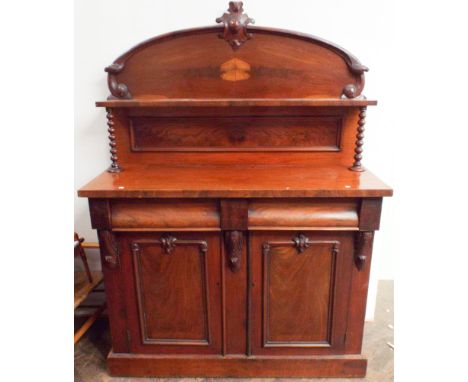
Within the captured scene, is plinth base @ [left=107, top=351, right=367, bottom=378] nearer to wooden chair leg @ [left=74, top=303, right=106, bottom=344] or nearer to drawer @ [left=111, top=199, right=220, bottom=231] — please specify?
wooden chair leg @ [left=74, top=303, right=106, bottom=344]

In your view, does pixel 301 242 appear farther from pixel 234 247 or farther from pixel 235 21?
pixel 235 21

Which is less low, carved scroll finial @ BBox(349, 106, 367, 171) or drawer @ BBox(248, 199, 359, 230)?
carved scroll finial @ BBox(349, 106, 367, 171)

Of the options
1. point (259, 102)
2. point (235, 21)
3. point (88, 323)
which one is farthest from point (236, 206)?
point (88, 323)

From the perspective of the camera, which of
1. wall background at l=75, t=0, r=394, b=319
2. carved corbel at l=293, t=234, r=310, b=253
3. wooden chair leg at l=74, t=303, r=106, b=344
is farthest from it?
wooden chair leg at l=74, t=303, r=106, b=344

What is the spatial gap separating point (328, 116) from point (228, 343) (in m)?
1.36

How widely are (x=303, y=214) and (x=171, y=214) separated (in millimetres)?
624

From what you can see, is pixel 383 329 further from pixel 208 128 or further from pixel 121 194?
pixel 121 194

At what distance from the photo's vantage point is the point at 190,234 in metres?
1.56

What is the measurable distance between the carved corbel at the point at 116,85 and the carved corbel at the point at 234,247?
95cm

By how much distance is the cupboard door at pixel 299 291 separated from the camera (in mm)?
1562

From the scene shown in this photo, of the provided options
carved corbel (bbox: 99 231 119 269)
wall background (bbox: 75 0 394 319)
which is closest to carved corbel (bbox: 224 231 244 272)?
carved corbel (bbox: 99 231 119 269)

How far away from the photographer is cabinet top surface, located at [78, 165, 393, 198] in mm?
1438

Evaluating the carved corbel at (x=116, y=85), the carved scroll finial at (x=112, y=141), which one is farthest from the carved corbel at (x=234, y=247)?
the carved corbel at (x=116, y=85)

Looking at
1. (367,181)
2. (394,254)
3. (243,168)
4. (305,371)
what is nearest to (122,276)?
(243,168)
